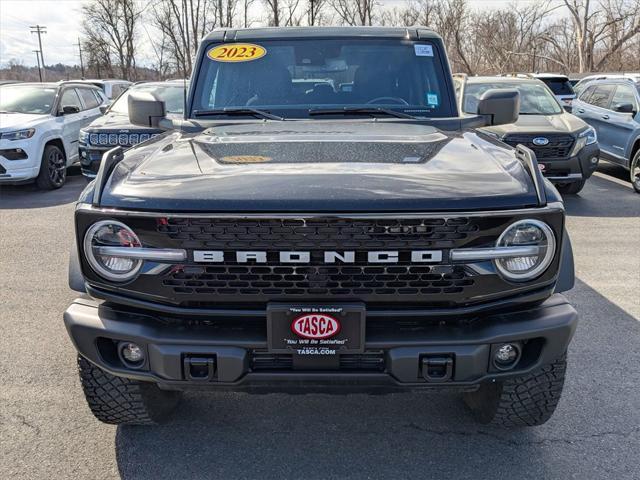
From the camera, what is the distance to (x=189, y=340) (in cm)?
224

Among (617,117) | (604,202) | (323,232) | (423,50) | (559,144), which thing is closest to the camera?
(323,232)

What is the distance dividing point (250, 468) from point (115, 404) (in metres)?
0.67

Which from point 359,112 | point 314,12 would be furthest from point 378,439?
point 314,12

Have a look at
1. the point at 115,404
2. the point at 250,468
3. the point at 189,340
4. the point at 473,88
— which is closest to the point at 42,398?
the point at 115,404

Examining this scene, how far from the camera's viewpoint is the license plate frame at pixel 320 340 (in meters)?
2.22

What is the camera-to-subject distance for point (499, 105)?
371cm

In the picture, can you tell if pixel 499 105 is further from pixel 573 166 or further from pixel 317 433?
pixel 573 166

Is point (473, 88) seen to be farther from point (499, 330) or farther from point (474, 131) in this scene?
point (499, 330)

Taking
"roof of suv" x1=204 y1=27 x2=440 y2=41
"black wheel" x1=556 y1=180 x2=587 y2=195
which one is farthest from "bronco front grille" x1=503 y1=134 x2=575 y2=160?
"roof of suv" x1=204 y1=27 x2=440 y2=41

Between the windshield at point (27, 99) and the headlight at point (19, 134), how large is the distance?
953 millimetres

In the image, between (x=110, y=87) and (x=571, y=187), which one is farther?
(x=110, y=87)

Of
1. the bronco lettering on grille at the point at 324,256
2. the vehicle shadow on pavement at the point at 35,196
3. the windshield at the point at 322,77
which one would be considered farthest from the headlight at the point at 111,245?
the vehicle shadow on pavement at the point at 35,196

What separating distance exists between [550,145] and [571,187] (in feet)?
3.27

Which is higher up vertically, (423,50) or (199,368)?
(423,50)
